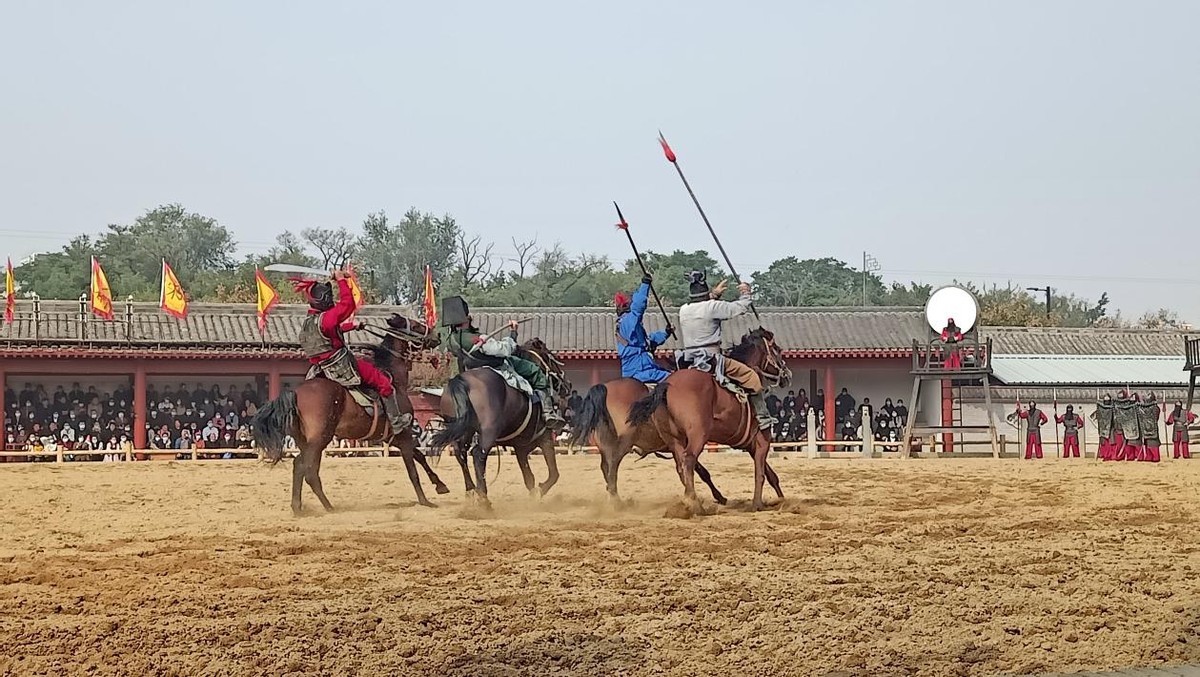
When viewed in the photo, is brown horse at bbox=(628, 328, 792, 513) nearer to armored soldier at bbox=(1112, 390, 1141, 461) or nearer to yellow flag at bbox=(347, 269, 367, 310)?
yellow flag at bbox=(347, 269, 367, 310)

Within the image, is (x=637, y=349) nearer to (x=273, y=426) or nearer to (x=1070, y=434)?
(x=273, y=426)

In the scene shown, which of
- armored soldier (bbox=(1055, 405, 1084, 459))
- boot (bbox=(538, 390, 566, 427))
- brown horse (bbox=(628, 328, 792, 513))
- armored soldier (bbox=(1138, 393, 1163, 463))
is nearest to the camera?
brown horse (bbox=(628, 328, 792, 513))

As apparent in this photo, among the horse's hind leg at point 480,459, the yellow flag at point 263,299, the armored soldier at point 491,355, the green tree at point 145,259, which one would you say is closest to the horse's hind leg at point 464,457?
the horse's hind leg at point 480,459

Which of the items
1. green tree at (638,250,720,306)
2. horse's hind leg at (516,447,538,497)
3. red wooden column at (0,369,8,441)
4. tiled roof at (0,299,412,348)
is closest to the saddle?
horse's hind leg at (516,447,538,497)

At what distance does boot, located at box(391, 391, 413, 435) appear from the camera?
1252 centimetres

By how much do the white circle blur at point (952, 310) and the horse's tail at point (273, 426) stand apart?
20522 mm

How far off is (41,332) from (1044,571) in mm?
28552

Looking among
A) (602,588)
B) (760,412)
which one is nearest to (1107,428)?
(760,412)

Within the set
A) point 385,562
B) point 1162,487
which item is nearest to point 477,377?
point 385,562

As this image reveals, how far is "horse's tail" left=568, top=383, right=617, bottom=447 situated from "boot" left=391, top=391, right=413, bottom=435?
1.72 meters

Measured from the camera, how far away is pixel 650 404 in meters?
11.6

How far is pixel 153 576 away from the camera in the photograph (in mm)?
8109

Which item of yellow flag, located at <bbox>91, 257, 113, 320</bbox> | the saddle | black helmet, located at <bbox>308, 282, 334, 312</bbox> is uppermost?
yellow flag, located at <bbox>91, 257, 113, 320</bbox>

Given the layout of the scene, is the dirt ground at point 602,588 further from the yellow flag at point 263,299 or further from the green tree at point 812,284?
the green tree at point 812,284
